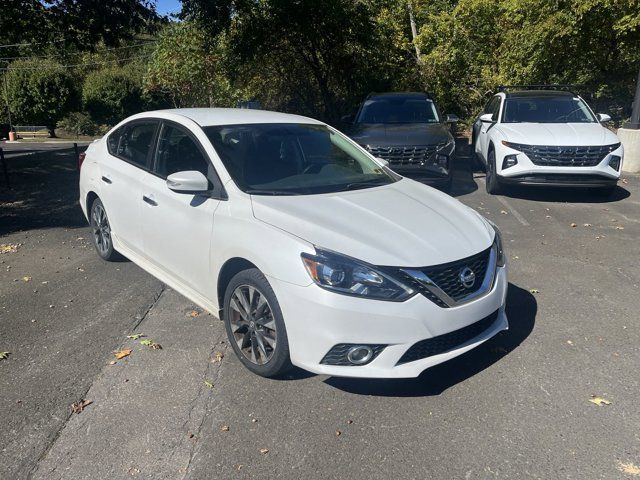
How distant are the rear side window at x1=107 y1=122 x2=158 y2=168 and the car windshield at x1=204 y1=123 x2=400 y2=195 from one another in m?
0.87

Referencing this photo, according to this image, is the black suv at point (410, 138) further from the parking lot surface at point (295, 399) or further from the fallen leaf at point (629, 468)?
the fallen leaf at point (629, 468)

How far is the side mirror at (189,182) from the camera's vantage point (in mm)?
3771

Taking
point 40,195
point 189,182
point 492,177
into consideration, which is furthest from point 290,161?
point 40,195

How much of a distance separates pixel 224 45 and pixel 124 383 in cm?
1344

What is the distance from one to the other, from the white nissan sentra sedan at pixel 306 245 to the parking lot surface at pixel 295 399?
0.30 meters

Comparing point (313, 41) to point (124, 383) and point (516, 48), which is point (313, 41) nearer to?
point (516, 48)

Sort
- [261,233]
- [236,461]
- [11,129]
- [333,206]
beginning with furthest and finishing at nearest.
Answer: [11,129] < [333,206] < [261,233] < [236,461]

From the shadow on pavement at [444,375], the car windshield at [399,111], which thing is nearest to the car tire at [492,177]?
the car windshield at [399,111]

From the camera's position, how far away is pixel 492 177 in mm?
9266

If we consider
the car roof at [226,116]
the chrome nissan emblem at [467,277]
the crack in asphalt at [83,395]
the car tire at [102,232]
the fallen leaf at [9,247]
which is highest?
the car roof at [226,116]

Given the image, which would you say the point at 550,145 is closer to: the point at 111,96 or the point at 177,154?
the point at 177,154

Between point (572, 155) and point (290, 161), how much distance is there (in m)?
5.54

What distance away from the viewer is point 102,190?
5434mm

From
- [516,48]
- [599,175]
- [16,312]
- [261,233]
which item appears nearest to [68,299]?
[16,312]
